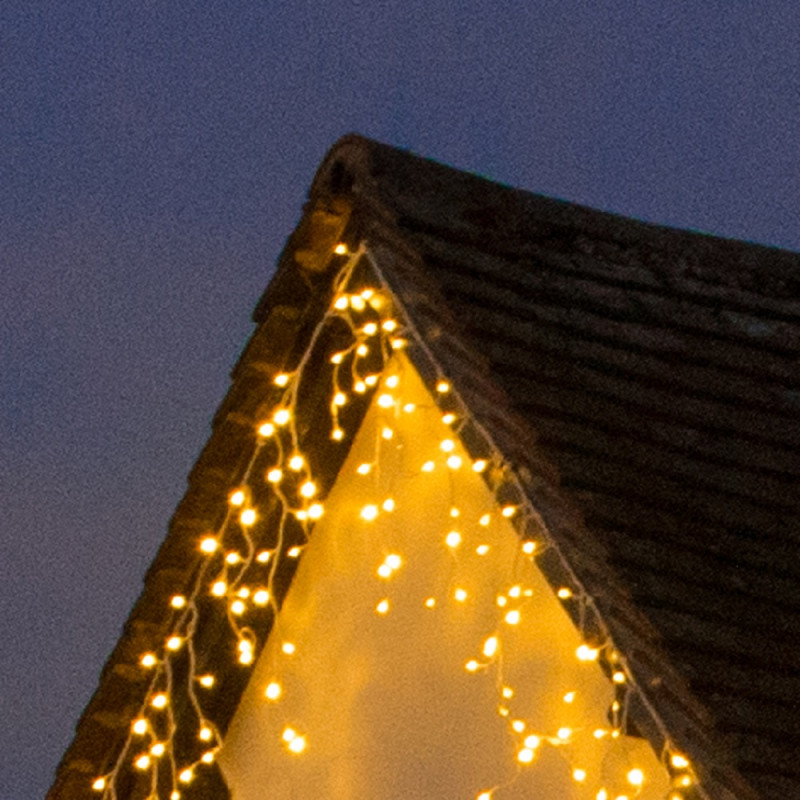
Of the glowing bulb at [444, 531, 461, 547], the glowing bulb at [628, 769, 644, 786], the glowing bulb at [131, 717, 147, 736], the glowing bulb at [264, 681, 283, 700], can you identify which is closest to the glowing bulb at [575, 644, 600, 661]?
the glowing bulb at [628, 769, 644, 786]

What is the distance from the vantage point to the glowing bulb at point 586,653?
4636mm

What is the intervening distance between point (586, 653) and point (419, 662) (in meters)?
1.22

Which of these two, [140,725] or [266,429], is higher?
[266,429]

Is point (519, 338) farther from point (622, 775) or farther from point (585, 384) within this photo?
point (622, 775)

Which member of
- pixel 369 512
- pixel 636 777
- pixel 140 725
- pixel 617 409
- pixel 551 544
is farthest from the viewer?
pixel 140 725

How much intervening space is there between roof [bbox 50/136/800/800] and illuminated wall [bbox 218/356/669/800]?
21cm

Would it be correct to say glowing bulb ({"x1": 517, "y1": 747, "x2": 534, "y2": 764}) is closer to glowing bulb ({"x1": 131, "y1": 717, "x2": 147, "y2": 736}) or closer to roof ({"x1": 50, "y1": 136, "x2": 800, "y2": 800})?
roof ({"x1": 50, "y1": 136, "x2": 800, "y2": 800})

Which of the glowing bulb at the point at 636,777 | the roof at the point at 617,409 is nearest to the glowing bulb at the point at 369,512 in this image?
the roof at the point at 617,409

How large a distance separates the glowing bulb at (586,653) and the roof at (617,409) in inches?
4.3

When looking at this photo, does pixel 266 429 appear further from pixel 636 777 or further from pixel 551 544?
pixel 636 777

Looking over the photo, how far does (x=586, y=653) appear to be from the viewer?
4.84m

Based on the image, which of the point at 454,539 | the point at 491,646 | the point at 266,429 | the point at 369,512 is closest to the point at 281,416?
the point at 266,429

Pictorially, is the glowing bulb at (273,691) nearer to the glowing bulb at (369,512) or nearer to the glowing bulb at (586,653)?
the glowing bulb at (369,512)

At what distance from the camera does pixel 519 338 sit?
5535mm
